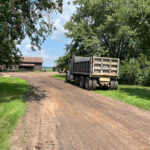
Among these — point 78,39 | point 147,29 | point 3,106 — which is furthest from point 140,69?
point 3,106

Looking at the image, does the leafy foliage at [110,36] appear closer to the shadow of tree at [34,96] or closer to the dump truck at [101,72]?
the dump truck at [101,72]

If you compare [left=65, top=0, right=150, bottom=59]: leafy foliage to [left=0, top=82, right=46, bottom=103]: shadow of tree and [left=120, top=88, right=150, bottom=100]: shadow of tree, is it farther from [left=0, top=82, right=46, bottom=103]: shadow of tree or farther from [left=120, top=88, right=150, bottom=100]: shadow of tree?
[left=0, top=82, right=46, bottom=103]: shadow of tree

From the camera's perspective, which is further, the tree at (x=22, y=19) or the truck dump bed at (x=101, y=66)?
the truck dump bed at (x=101, y=66)

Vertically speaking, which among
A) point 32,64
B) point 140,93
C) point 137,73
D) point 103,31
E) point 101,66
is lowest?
point 140,93

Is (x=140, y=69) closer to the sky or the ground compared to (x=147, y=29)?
closer to the ground

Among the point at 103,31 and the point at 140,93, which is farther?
the point at 103,31

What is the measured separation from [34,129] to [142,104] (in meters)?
6.34

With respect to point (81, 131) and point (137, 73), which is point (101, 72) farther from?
point (81, 131)

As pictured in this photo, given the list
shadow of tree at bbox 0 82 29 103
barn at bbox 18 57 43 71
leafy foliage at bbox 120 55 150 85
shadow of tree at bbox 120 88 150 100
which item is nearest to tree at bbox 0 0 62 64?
shadow of tree at bbox 0 82 29 103

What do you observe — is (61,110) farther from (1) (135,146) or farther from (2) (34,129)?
(1) (135,146)

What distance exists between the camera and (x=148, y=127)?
5367mm

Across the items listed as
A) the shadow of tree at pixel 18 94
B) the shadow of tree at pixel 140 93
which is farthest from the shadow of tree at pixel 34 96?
the shadow of tree at pixel 140 93

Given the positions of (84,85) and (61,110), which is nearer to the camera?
(61,110)

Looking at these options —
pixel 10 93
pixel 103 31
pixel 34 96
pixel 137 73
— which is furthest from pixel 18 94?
pixel 103 31
